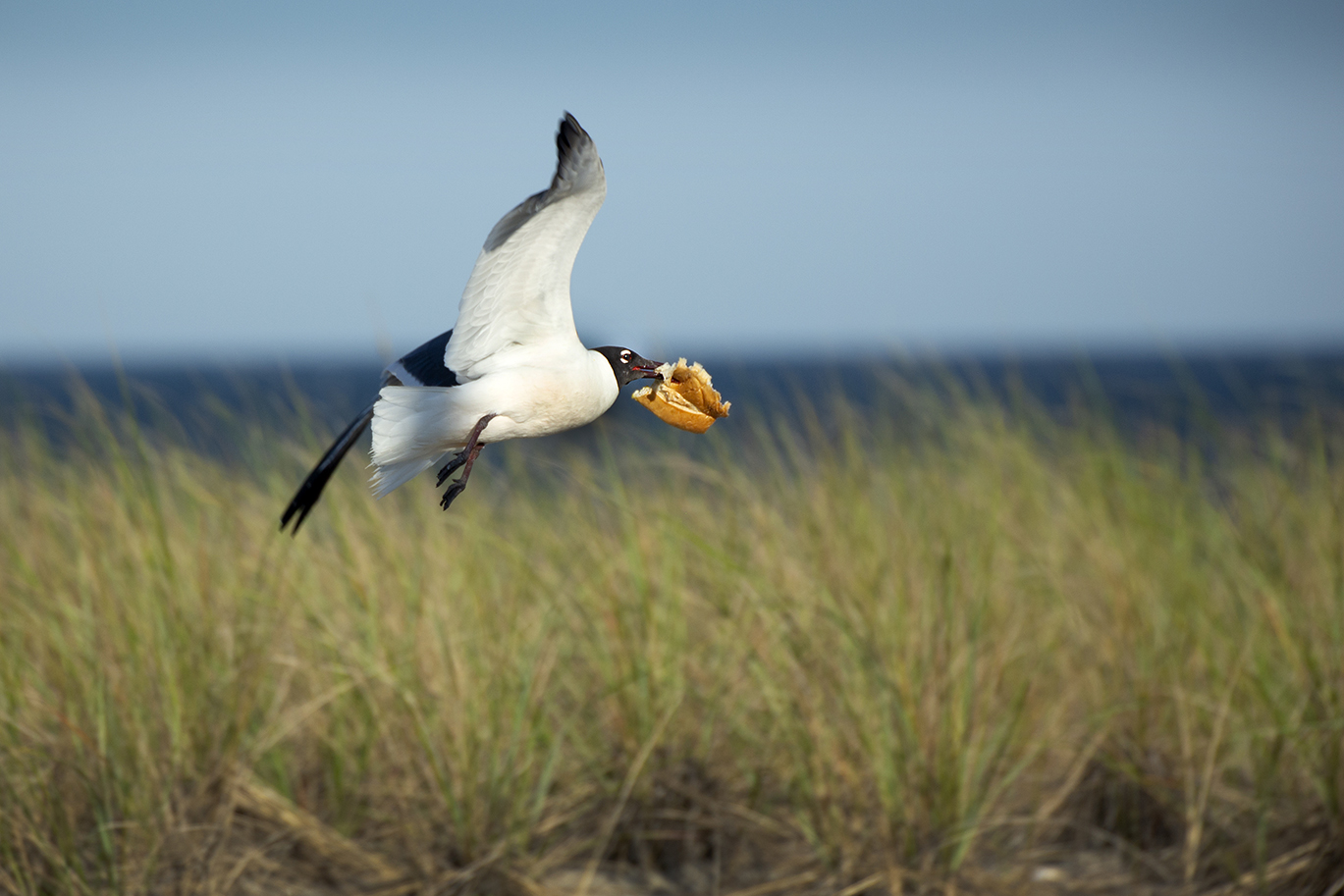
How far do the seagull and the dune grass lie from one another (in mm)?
1858

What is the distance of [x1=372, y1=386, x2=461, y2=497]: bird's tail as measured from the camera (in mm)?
753

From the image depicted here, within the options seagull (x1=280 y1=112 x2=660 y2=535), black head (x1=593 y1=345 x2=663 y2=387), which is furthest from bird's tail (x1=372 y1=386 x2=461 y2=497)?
black head (x1=593 y1=345 x2=663 y2=387)

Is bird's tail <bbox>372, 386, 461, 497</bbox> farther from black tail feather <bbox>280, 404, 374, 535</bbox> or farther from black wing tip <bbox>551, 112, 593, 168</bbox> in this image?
black wing tip <bbox>551, 112, 593, 168</bbox>

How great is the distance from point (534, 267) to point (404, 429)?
0.23 metres

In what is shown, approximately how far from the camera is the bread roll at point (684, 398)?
761 mm

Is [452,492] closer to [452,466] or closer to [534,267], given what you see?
[452,466]

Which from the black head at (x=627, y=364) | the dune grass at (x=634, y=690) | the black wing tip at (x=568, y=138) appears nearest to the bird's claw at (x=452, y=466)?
the black head at (x=627, y=364)

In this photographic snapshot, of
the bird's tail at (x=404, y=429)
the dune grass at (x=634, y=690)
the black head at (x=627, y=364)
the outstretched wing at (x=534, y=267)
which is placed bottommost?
the dune grass at (x=634, y=690)

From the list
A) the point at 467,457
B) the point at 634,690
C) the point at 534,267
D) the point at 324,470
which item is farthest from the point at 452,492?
the point at 634,690

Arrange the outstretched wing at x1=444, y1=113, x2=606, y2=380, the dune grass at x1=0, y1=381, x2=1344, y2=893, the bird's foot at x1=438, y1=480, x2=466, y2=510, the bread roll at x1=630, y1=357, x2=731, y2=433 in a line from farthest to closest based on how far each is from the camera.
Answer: the dune grass at x1=0, y1=381, x2=1344, y2=893 < the outstretched wing at x1=444, y1=113, x2=606, y2=380 < the bread roll at x1=630, y1=357, x2=731, y2=433 < the bird's foot at x1=438, y1=480, x2=466, y2=510

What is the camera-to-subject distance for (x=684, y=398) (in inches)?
32.3

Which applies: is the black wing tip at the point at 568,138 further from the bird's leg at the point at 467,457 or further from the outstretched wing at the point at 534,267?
the bird's leg at the point at 467,457

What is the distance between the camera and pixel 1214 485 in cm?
536

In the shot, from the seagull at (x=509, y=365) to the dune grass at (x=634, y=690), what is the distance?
73.2 inches
